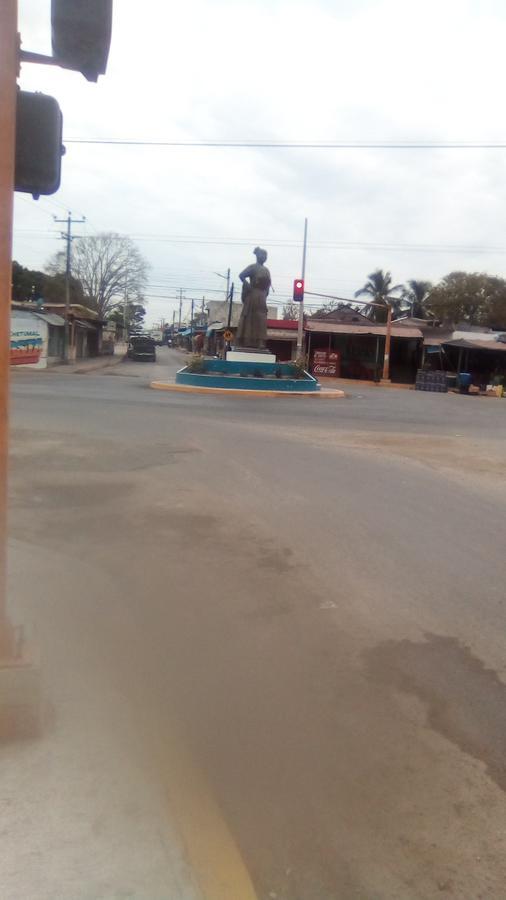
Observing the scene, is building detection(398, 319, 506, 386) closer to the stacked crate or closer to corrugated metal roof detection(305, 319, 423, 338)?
corrugated metal roof detection(305, 319, 423, 338)

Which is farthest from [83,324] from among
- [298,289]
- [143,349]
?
[298,289]

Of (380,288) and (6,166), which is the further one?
(380,288)

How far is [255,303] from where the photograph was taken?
27484 mm

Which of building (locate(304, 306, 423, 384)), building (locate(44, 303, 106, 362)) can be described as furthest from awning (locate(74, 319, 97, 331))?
building (locate(304, 306, 423, 384))

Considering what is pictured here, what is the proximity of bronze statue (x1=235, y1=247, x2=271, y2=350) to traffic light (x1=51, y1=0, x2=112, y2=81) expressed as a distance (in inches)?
931

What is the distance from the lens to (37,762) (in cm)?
331

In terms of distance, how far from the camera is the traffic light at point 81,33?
3332mm

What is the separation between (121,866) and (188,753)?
31.8 inches

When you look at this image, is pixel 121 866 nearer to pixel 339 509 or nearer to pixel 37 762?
pixel 37 762

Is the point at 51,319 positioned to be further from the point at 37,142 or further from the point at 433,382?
the point at 37,142

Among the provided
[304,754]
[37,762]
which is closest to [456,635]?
[304,754]

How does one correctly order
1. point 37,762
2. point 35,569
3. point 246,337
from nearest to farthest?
point 37,762
point 35,569
point 246,337

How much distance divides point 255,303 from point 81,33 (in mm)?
24349

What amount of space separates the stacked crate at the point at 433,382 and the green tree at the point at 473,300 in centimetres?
2447
